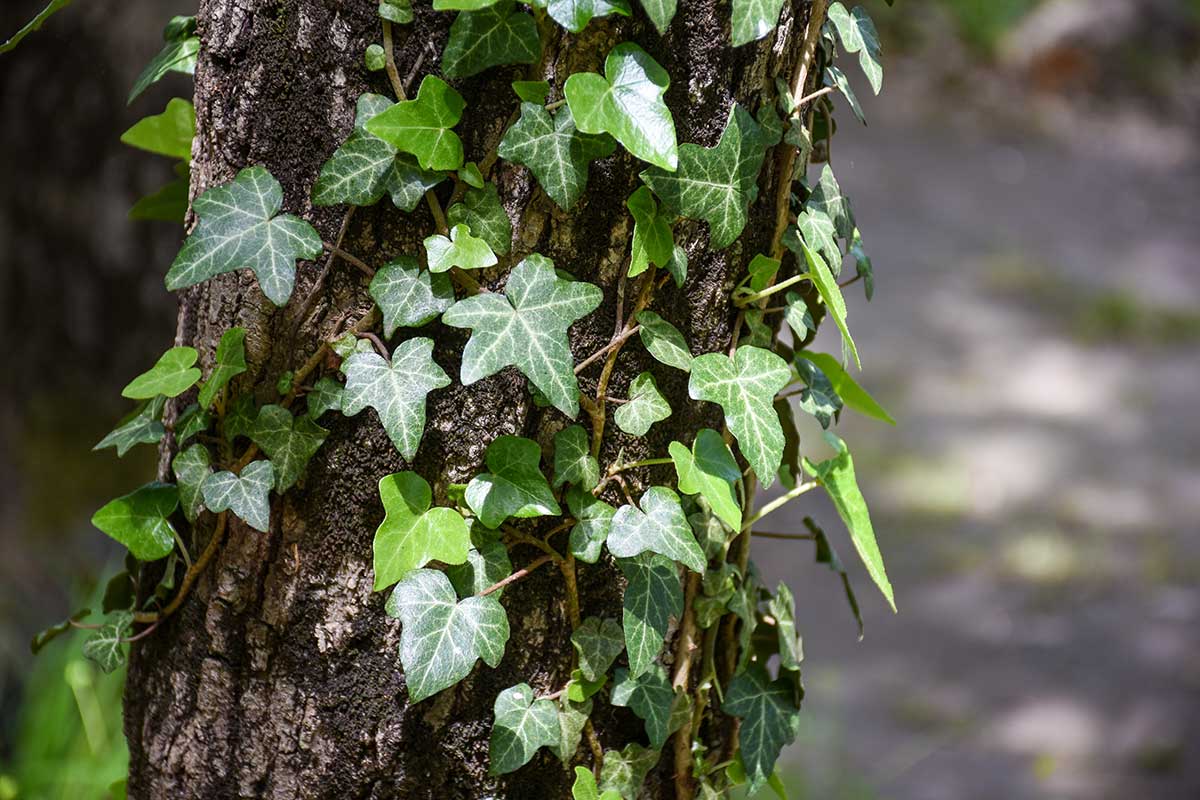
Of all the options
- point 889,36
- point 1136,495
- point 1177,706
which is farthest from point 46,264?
point 889,36

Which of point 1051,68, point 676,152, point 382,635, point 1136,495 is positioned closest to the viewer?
point 676,152

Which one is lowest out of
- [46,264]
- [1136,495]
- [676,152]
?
[1136,495]

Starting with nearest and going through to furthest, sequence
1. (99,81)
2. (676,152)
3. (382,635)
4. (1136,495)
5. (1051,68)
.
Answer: (676,152) < (382,635) < (99,81) < (1136,495) < (1051,68)

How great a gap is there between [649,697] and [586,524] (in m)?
0.16

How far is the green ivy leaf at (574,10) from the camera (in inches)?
26.3

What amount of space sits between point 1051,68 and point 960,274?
2.05 meters

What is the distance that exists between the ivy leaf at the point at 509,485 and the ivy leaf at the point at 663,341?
4.3 inches

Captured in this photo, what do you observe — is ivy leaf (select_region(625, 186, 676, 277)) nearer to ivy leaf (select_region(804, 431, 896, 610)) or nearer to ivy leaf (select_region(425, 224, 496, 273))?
ivy leaf (select_region(425, 224, 496, 273))

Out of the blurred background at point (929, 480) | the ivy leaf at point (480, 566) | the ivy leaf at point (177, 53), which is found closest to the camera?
the ivy leaf at point (480, 566)

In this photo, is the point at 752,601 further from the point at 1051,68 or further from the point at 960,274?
the point at 1051,68

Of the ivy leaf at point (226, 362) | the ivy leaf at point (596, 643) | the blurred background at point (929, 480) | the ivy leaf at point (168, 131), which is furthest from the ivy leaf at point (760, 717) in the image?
the blurred background at point (929, 480)

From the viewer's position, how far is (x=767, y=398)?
770 mm

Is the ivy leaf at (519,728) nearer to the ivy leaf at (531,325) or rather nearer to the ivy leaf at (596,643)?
the ivy leaf at (596,643)

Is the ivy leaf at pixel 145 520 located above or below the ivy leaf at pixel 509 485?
above
